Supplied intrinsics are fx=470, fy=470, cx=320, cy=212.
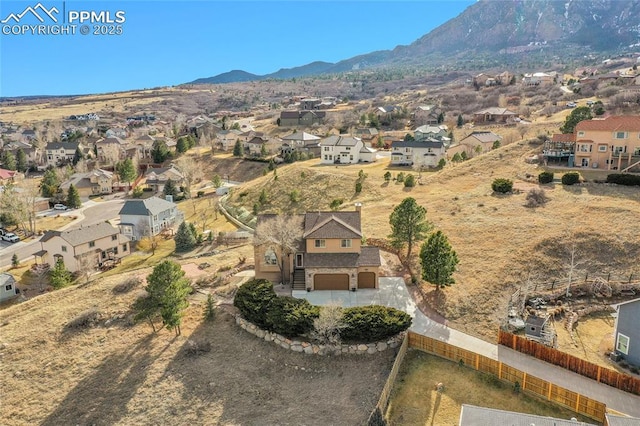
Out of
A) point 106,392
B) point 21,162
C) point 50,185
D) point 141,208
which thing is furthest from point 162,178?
point 106,392

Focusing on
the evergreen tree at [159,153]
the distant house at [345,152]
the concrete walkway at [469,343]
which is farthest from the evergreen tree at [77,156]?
the concrete walkway at [469,343]

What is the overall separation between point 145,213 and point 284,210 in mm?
19141

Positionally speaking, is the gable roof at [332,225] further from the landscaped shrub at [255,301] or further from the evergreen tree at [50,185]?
the evergreen tree at [50,185]

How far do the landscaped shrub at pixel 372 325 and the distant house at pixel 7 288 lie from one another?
37.4 m

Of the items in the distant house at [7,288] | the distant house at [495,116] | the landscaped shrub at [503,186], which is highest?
the distant house at [495,116]

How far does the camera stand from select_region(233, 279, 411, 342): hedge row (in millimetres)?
29578

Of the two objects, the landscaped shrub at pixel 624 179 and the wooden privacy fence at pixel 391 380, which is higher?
the landscaped shrub at pixel 624 179

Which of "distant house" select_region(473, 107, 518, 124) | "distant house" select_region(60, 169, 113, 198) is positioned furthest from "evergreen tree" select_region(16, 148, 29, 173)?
"distant house" select_region(473, 107, 518, 124)

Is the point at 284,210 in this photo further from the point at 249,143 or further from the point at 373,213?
the point at 249,143

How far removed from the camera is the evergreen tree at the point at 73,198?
86.8 metres

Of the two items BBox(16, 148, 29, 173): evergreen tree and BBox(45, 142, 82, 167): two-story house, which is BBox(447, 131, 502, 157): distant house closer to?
BBox(45, 142, 82, 167): two-story house

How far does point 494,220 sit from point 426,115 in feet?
→ 282

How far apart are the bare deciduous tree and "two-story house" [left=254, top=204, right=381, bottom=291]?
12.9 inches

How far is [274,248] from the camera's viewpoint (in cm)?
3741
